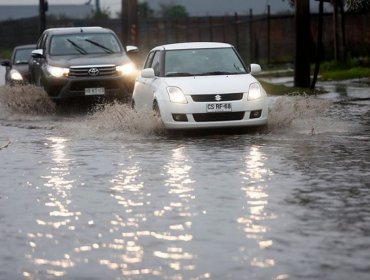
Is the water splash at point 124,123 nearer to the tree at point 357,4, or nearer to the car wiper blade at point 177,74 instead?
the car wiper blade at point 177,74

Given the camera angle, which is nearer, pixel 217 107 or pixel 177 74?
pixel 217 107

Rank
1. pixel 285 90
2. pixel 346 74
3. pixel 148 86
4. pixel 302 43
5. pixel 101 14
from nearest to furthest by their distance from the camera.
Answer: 1. pixel 148 86
2. pixel 285 90
3. pixel 302 43
4. pixel 346 74
5. pixel 101 14

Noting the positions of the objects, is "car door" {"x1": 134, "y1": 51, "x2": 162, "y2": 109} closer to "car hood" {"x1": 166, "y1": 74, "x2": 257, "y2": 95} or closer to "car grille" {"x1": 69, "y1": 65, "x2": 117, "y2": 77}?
"car hood" {"x1": 166, "y1": 74, "x2": 257, "y2": 95}

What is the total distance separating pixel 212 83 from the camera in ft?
55.0

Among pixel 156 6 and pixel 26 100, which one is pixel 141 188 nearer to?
pixel 26 100

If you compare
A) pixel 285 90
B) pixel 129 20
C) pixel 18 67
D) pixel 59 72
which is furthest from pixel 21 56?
pixel 59 72

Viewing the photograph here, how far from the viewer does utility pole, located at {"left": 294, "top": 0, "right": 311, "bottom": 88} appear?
1083 inches

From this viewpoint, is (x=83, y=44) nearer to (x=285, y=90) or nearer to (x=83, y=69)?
(x=83, y=69)

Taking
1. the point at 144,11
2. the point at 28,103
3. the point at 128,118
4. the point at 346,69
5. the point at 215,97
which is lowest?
the point at 346,69

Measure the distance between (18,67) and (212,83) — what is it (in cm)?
1325

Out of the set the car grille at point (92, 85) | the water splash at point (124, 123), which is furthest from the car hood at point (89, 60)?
the water splash at point (124, 123)

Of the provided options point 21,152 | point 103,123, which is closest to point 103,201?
point 21,152

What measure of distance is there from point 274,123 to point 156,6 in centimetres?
9092

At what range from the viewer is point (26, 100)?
76.3 ft
